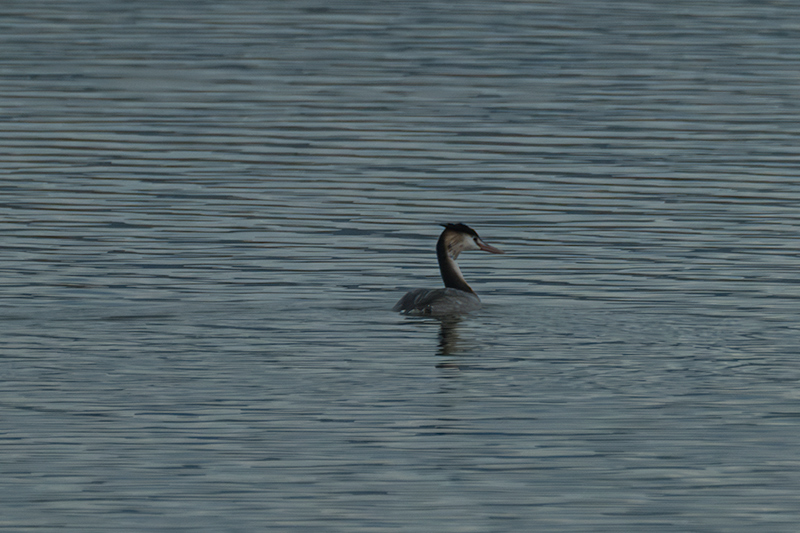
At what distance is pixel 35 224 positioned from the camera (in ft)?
72.4

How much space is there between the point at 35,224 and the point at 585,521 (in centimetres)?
1295

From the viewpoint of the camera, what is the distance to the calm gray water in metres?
11.3

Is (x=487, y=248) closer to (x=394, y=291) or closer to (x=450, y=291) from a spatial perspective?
(x=394, y=291)

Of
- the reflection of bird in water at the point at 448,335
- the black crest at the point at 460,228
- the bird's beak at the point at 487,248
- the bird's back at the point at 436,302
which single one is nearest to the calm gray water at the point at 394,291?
the reflection of bird in water at the point at 448,335

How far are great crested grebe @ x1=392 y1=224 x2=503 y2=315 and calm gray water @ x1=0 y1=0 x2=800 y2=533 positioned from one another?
1.05 ft

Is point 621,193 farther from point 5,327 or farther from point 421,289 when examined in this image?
point 5,327

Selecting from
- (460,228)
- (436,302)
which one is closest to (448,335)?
(436,302)

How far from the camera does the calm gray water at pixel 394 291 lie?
37.0 feet

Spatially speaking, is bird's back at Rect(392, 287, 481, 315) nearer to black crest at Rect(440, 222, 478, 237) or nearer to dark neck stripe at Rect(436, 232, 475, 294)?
dark neck stripe at Rect(436, 232, 475, 294)

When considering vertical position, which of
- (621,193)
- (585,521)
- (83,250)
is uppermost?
(621,193)

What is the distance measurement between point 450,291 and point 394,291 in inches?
42.2

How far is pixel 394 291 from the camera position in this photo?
60.5 feet

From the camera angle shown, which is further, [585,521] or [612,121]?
[612,121]

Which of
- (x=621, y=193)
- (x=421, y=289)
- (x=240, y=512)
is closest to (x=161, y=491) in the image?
(x=240, y=512)
